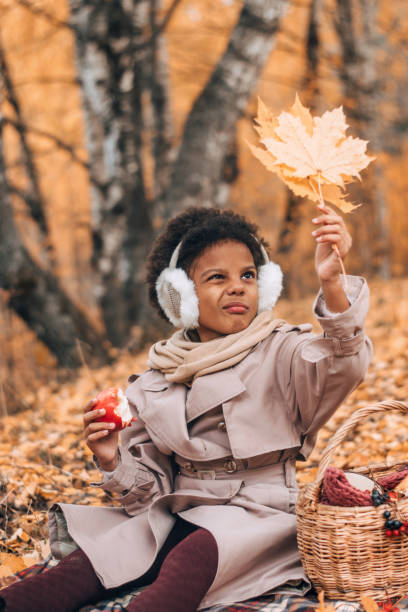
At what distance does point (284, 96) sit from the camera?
45.4ft

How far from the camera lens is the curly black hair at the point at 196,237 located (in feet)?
8.90

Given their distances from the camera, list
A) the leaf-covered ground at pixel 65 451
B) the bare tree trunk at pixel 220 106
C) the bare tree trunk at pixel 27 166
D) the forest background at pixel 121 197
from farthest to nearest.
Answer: the bare tree trunk at pixel 27 166
the bare tree trunk at pixel 220 106
the forest background at pixel 121 197
the leaf-covered ground at pixel 65 451

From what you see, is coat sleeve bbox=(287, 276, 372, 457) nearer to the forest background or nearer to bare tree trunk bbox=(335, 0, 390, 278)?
the forest background

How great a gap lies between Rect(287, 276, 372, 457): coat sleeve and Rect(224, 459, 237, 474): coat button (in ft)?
1.02

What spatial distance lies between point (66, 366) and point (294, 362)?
4.73 meters

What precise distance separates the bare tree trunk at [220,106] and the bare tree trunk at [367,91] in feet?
13.9

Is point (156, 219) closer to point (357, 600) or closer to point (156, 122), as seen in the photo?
point (156, 122)

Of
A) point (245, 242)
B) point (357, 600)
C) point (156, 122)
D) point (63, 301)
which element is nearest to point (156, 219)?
point (63, 301)

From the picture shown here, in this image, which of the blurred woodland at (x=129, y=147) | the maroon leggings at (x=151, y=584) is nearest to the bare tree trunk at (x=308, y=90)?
the blurred woodland at (x=129, y=147)

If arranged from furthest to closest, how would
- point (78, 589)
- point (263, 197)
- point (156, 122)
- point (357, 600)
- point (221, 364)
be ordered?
point (263, 197) < point (156, 122) < point (221, 364) < point (78, 589) < point (357, 600)

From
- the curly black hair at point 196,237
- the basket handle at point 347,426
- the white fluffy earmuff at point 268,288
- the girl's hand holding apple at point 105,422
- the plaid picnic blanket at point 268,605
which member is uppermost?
the curly black hair at point 196,237

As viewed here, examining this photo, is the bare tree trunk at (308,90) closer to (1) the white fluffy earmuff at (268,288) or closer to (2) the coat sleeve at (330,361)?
(1) the white fluffy earmuff at (268,288)

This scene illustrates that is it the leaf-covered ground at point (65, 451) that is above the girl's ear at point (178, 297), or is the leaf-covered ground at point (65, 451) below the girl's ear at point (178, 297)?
below

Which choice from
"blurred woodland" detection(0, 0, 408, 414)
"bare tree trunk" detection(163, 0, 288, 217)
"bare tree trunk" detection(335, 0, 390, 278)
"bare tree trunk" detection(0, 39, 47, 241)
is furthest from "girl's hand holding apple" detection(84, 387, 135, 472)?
"bare tree trunk" detection(335, 0, 390, 278)
